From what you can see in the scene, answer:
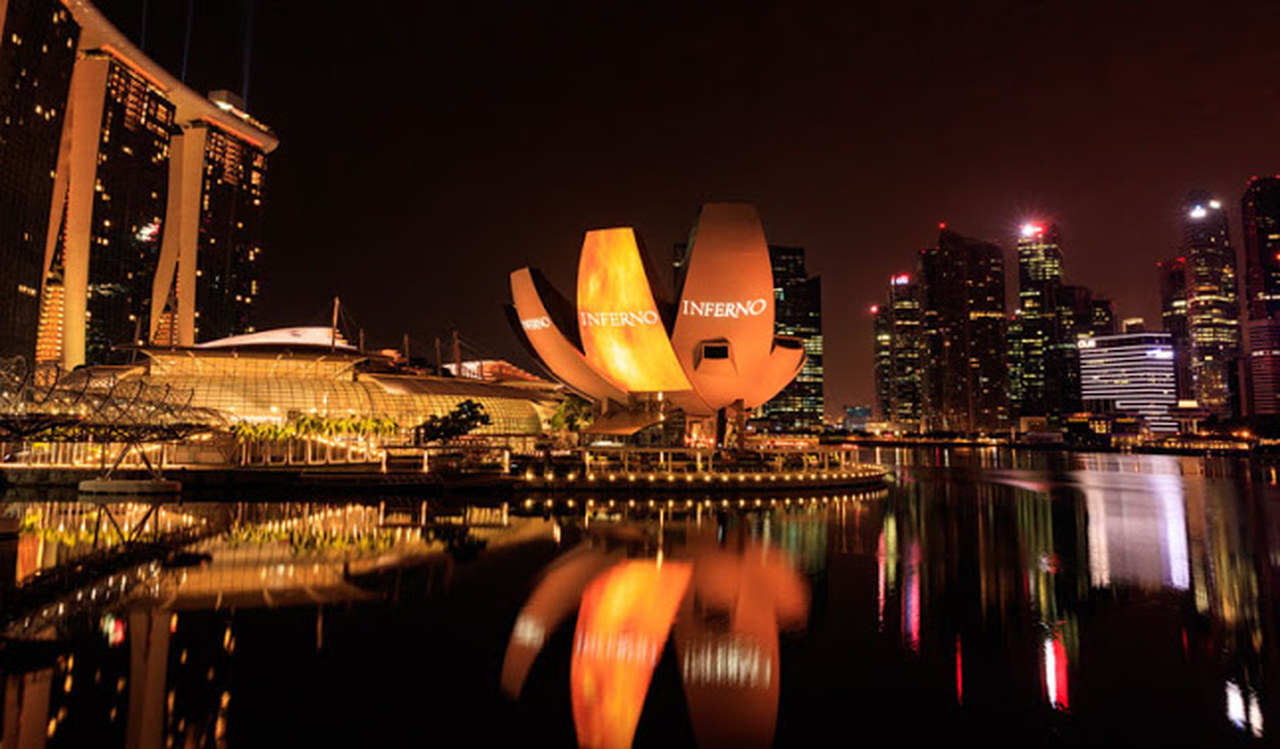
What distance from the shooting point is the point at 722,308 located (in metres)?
33.3

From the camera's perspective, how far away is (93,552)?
1284 cm

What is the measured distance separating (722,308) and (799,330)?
436 feet

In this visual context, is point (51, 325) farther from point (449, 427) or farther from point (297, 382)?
point (449, 427)

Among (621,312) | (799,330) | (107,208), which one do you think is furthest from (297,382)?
(799,330)

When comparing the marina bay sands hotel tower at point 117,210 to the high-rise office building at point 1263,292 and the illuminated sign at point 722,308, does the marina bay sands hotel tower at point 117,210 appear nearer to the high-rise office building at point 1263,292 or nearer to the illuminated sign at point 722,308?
the illuminated sign at point 722,308

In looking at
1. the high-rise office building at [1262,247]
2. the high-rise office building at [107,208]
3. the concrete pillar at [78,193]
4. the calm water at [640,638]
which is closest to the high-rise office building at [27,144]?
the high-rise office building at [107,208]

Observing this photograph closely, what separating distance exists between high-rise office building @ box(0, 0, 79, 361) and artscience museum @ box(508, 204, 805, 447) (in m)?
34.1

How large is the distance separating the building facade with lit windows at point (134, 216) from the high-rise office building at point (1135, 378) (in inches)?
5866

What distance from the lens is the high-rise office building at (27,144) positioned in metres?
45.9

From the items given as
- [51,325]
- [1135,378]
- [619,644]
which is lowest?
[619,644]

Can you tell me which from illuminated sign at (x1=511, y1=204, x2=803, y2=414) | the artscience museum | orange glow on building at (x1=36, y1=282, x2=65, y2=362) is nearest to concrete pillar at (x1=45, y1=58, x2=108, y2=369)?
orange glow on building at (x1=36, y1=282, x2=65, y2=362)

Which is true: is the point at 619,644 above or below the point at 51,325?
below

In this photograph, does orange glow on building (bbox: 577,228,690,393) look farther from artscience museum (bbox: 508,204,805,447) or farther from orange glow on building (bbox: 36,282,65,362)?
orange glow on building (bbox: 36,282,65,362)

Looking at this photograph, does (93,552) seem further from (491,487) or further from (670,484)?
(670,484)
